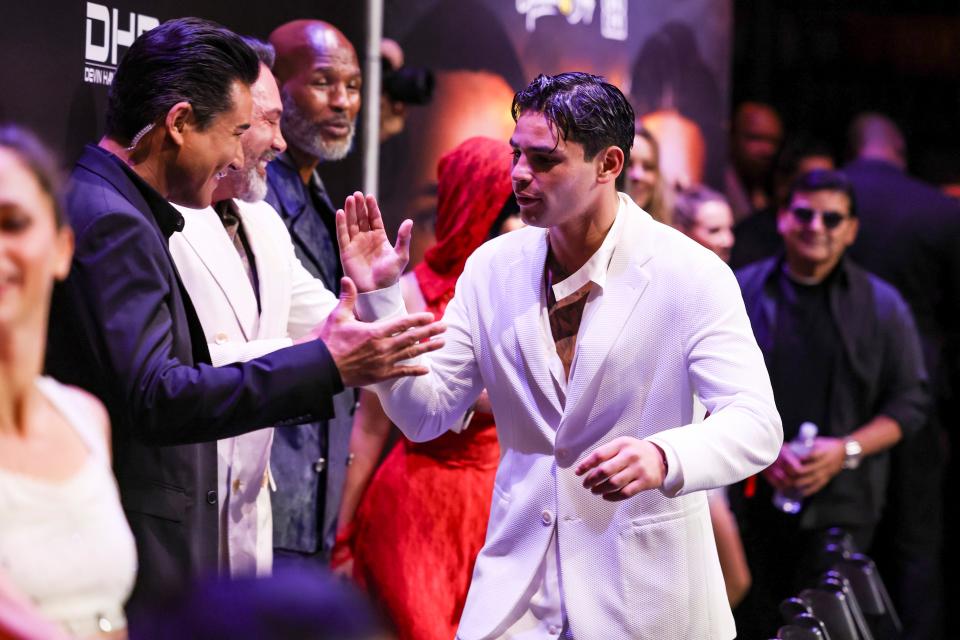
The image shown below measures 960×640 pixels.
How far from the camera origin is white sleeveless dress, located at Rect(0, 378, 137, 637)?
1.68m

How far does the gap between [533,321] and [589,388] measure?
0.20m

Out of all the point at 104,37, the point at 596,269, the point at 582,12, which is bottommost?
the point at 596,269

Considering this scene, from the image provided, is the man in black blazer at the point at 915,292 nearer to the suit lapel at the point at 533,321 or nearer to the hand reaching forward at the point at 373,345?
the suit lapel at the point at 533,321

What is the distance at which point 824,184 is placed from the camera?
17.5 feet

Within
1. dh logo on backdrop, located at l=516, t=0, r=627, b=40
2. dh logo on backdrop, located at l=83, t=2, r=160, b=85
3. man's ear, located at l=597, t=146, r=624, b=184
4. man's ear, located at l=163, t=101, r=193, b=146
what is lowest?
man's ear, located at l=597, t=146, r=624, b=184

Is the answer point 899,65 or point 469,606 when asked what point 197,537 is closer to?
point 469,606

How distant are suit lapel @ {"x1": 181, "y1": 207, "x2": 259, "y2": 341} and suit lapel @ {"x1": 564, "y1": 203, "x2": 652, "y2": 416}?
2.74 feet

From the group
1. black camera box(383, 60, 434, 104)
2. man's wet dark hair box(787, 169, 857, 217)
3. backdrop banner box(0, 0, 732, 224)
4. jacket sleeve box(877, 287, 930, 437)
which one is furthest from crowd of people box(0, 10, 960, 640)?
jacket sleeve box(877, 287, 930, 437)

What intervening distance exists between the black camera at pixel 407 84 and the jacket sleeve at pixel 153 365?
223 centimetres

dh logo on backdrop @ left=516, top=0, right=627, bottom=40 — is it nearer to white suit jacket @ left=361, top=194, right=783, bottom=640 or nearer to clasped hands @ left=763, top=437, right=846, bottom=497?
clasped hands @ left=763, top=437, right=846, bottom=497

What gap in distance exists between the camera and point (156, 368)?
2.38 meters

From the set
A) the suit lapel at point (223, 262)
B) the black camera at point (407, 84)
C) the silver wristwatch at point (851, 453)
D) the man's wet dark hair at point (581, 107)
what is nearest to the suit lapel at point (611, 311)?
the man's wet dark hair at point (581, 107)

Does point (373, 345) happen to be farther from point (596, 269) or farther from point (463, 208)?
point (463, 208)

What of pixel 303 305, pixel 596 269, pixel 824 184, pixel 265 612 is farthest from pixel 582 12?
pixel 265 612
